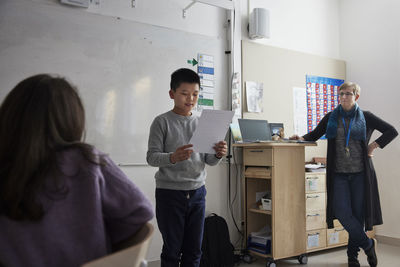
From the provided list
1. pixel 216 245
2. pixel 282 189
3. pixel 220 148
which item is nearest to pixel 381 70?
pixel 282 189

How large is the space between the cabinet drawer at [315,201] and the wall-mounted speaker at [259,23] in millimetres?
1608

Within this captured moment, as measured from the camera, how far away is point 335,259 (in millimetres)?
3221

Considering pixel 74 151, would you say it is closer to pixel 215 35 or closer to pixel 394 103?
pixel 215 35

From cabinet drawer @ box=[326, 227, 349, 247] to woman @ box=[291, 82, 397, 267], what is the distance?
45 centimetres

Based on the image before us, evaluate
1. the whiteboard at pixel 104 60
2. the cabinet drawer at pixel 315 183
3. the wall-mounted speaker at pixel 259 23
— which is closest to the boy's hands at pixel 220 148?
the whiteboard at pixel 104 60

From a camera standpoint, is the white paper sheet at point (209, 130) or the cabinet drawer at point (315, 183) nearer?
the white paper sheet at point (209, 130)

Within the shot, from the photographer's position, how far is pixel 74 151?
81cm

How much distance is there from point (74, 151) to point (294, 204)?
2542 mm

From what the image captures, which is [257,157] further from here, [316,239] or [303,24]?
[303,24]

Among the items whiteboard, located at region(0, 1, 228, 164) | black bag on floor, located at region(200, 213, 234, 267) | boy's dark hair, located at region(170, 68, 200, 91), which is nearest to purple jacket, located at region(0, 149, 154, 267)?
boy's dark hair, located at region(170, 68, 200, 91)

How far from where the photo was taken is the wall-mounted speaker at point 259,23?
347 cm

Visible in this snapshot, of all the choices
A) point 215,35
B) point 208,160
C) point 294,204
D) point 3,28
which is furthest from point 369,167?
point 3,28

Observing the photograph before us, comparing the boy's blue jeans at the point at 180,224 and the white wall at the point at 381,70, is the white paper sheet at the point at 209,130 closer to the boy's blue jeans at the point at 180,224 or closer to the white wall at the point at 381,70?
the boy's blue jeans at the point at 180,224

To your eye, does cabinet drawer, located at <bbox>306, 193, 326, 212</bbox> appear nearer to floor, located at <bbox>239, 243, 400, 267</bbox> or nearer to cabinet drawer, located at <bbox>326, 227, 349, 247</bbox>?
cabinet drawer, located at <bbox>326, 227, 349, 247</bbox>
